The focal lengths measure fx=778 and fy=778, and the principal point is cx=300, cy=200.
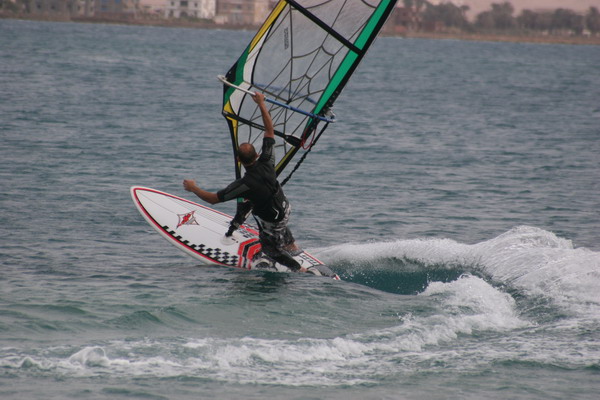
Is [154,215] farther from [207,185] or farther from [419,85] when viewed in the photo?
[419,85]

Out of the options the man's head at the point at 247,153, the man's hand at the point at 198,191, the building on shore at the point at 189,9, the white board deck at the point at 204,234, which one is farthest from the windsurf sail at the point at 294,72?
the building on shore at the point at 189,9

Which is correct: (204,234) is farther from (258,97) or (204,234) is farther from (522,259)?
(522,259)

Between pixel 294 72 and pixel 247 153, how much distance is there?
1.80 meters

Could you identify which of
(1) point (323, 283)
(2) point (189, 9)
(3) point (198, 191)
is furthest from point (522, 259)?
(2) point (189, 9)

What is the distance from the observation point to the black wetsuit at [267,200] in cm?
771

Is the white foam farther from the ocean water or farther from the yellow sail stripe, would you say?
the yellow sail stripe

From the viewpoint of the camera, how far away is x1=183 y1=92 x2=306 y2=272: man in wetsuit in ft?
24.9

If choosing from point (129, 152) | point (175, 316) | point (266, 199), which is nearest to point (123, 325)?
point (175, 316)

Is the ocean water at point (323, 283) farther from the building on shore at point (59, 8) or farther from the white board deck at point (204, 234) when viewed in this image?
the building on shore at point (59, 8)

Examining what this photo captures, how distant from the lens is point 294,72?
8.96 metres

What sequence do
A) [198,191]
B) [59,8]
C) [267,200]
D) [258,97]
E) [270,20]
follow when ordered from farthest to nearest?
[59,8] → [270,20] → [267,200] → [258,97] → [198,191]

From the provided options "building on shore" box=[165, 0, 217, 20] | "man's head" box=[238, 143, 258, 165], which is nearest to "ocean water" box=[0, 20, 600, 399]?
"man's head" box=[238, 143, 258, 165]

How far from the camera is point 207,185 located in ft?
48.8

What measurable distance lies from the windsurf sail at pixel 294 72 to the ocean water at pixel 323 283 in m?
1.68
